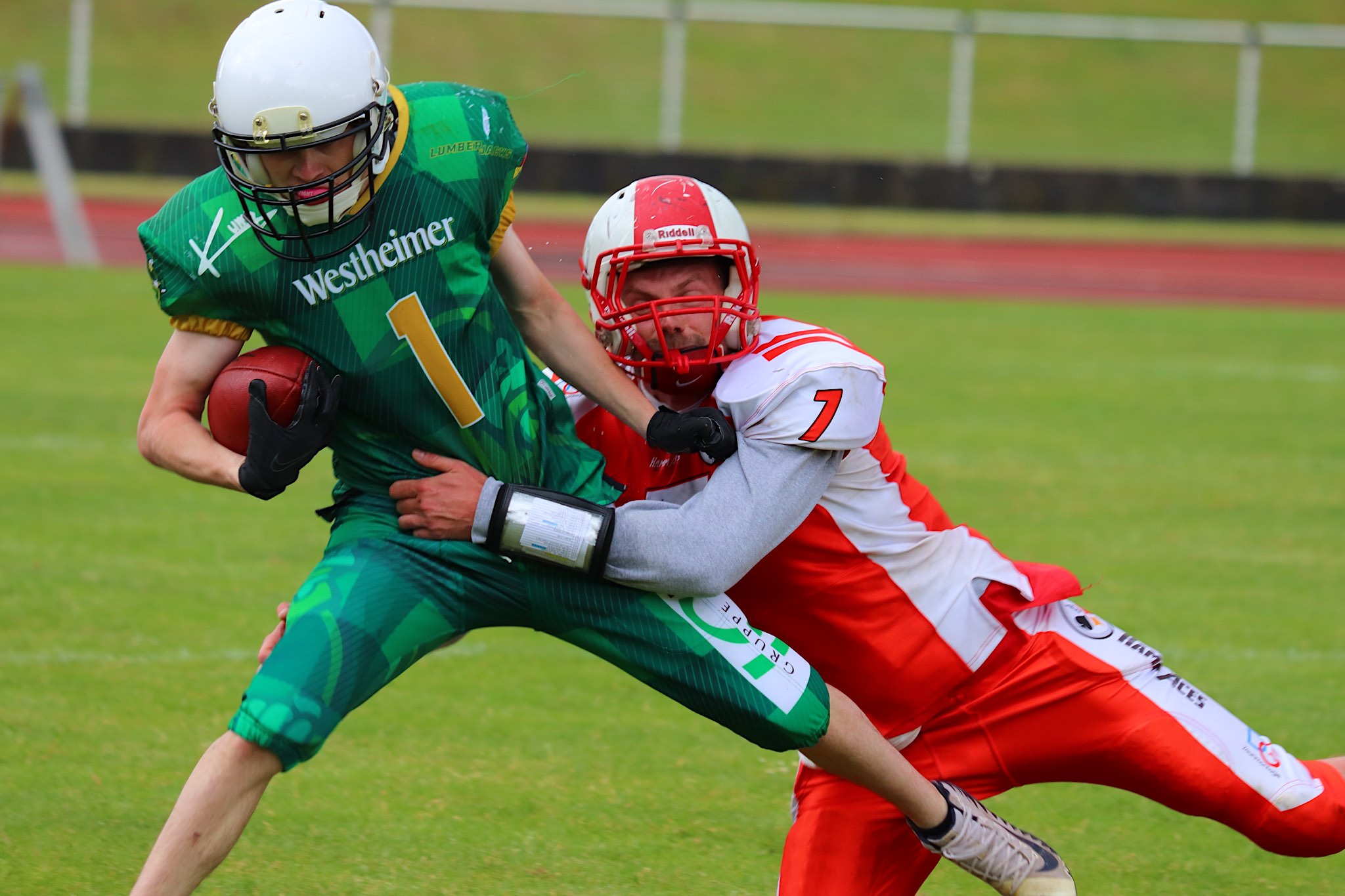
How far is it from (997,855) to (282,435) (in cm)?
162

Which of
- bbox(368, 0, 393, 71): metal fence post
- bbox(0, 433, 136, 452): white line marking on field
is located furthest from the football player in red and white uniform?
bbox(368, 0, 393, 71): metal fence post

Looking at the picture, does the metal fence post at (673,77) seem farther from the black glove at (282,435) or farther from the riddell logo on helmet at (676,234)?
the black glove at (282,435)

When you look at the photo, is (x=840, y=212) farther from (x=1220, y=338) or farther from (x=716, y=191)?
(x=716, y=191)

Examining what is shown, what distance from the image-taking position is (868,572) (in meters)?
3.37

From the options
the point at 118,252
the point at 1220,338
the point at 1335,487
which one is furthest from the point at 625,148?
the point at 1335,487

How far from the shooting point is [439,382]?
315cm

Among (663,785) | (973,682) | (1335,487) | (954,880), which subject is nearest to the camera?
(973,682)

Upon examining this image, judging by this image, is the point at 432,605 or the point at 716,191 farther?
the point at 716,191

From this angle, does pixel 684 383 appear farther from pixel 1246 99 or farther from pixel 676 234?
pixel 1246 99

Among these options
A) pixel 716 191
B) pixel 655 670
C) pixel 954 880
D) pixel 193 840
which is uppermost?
pixel 716 191

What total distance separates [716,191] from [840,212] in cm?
1696

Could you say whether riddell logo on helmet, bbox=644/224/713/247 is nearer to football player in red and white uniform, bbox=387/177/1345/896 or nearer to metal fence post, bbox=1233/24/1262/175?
football player in red and white uniform, bbox=387/177/1345/896

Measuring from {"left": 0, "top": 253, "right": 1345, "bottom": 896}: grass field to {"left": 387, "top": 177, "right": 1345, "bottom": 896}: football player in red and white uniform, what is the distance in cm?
57

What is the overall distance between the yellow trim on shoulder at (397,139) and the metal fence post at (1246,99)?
18.2 meters
